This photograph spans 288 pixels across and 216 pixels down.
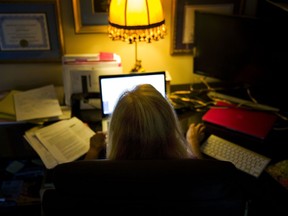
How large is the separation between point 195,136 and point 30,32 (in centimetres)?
102

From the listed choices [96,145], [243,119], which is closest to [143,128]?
[96,145]

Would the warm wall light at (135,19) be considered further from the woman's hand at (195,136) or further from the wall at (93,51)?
the woman's hand at (195,136)

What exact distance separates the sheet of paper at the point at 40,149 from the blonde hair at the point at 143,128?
16.9 inches

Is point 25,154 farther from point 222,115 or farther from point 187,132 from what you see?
point 222,115

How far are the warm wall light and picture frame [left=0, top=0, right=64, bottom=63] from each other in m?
0.40

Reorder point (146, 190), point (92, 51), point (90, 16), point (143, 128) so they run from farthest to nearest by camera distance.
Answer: point (92, 51), point (90, 16), point (143, 128), point (146, 190)

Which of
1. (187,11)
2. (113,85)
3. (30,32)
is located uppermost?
(187,11)

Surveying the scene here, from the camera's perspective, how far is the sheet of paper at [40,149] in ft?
4.52

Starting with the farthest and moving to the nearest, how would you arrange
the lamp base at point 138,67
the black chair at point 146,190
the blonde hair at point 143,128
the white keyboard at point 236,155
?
the lamp base at point 138,67, the white keyboard at point 236,155, the blonde hair at point 143,128, the black chair at point 146,190

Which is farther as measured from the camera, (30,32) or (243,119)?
(30,32)


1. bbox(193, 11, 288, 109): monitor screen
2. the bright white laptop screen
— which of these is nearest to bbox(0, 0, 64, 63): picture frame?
the bright white laptop screen

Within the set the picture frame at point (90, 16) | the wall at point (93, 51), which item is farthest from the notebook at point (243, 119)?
the picture frame at point (90, 16)

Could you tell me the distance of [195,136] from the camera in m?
1.51

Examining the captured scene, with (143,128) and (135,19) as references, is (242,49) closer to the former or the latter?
(135,19)
